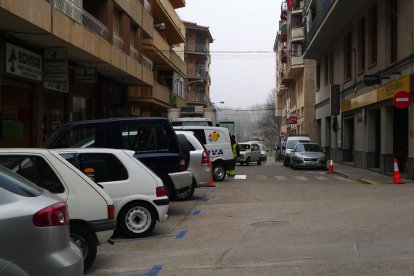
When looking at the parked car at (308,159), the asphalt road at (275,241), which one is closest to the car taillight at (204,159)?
the asphalt road at (275,241)

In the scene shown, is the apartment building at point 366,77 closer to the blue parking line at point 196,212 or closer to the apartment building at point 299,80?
the blue parking line at point 196,212

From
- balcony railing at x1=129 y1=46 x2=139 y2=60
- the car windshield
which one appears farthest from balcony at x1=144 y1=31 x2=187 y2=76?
the car windshield

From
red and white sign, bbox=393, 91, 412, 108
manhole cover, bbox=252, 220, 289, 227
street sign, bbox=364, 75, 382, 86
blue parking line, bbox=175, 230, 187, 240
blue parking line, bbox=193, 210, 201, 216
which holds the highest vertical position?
street sign, bbox=364, 75, 382, 86

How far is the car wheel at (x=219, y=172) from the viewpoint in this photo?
21094 mm

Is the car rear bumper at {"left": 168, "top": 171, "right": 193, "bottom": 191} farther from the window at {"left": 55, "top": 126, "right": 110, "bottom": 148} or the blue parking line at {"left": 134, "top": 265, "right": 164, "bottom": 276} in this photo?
the blue parking line at {"left": 134, "top": 265, "right": 164, "bottom": 276}

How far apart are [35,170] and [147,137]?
4557 mm

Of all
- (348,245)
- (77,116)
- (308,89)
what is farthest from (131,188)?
(308,89)

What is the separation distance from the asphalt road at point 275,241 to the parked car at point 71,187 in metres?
0.43

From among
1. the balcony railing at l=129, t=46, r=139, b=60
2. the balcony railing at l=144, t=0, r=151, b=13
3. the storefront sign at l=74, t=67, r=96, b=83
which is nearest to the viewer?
the storefront sign at l=74, t=67, r=96, b=83

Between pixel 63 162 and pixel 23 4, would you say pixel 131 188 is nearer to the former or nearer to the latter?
pixel 63 162

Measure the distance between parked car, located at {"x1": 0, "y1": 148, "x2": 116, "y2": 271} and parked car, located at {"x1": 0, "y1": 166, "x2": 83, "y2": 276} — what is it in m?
2.25

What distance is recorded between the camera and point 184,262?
714 cm

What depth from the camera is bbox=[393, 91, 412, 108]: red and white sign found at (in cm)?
1952

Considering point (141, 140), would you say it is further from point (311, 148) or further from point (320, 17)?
point (320, 17)
